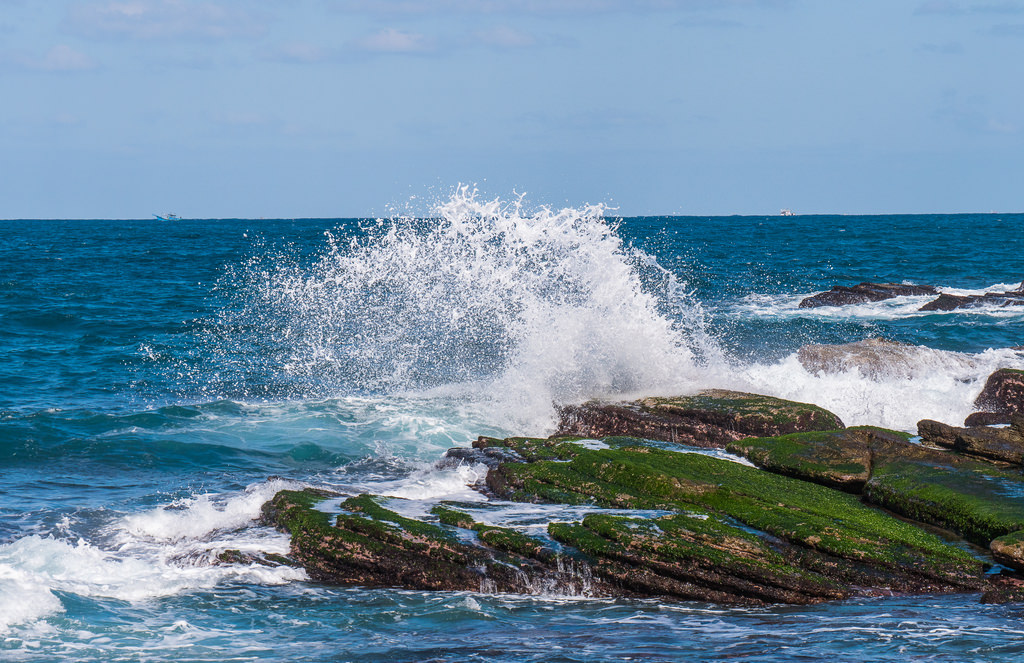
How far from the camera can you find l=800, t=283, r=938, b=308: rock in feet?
110

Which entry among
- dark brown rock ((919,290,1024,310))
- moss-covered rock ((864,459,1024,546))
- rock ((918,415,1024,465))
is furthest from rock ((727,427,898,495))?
dark brown rock ((919,290,1024,310))

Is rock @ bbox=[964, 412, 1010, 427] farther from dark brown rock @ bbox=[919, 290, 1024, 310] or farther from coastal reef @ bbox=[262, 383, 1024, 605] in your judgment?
dark brown rock @ bbox=[919, 290, 1024, 310]

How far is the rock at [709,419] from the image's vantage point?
1331cm

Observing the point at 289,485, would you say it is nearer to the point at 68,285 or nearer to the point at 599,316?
the point at 599,316

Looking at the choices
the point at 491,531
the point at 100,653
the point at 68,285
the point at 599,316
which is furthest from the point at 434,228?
the point at 68,285

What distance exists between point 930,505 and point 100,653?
8.10 m

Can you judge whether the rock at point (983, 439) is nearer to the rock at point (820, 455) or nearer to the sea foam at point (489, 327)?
the rock at point (820, 455)

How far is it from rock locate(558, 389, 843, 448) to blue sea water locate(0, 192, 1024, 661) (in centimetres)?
94

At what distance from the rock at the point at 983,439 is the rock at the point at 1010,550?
300cm

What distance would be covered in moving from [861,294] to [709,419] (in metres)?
23.4

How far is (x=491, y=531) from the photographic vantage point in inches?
360

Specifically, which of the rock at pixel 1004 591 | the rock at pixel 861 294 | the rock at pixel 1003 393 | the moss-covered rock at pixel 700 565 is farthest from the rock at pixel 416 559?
the rock at pixel 861 294

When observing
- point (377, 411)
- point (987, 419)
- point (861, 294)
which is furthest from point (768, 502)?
point (861, 294)

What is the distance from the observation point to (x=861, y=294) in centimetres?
3438
